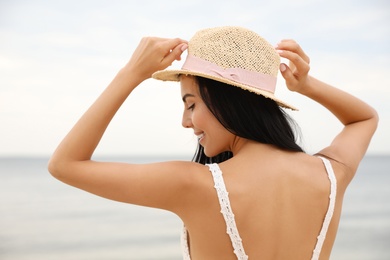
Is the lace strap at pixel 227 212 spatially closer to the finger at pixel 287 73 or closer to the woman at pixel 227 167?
the woman at pixel 227 167

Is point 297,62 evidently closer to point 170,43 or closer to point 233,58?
point 233,58

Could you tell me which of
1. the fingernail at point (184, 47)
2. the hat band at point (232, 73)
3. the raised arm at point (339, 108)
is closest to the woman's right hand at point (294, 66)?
the raised arm at point (339, 108)

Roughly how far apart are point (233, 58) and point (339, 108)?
1.78 ft

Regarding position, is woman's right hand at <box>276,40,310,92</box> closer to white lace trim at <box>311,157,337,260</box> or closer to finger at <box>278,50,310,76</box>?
finger at <box>278,50,310,76</box>

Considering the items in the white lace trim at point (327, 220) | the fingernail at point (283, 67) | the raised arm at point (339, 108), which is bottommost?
the white lace trim at point (327, 220)

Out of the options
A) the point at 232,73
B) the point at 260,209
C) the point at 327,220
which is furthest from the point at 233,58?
the point at 327,220

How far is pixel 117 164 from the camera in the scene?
5.08 feet

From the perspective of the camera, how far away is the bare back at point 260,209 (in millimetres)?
1602

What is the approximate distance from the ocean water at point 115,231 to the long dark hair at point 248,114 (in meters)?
6.03

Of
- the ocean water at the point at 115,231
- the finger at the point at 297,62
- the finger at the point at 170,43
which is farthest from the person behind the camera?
the ocean water at the point at 115,231

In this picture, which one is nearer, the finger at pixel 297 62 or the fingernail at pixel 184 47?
the fingernail at pixel 184 47

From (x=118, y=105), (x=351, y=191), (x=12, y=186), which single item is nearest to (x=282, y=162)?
(x=118, y=105)

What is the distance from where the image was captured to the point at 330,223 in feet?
5.80

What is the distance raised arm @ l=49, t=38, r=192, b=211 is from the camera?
1.53m
